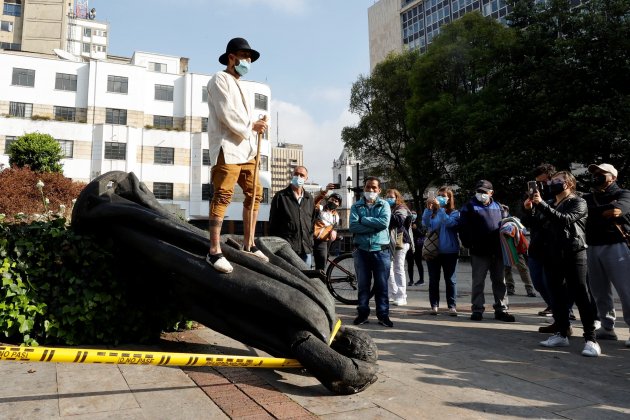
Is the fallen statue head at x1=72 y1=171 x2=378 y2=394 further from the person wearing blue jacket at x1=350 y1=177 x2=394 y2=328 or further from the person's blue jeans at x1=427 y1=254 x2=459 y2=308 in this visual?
the person's blue jeans at x1=427 y1=254 x2=459 y2=308

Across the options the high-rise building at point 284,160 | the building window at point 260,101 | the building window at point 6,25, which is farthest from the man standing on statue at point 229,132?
the high-rise building at point 284,160

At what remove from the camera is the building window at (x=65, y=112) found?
127 feet

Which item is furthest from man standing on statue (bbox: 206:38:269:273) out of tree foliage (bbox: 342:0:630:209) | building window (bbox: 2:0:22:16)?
building window (bbox: 2:0:22:16)

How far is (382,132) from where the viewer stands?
34.2 meters

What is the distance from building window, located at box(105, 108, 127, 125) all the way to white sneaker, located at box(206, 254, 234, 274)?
4053 cm

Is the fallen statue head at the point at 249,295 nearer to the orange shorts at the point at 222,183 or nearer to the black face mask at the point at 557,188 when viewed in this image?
the orange shorts at the point at 222,183

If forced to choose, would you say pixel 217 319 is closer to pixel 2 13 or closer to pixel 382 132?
pixel 382 132

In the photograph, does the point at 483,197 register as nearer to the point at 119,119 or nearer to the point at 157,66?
the point at 119,119

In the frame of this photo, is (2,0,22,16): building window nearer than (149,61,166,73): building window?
No

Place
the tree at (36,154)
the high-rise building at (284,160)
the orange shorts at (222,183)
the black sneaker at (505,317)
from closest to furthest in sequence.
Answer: the orange shorts at (222,183)
the black sneaker at (505,317)
the tree at (36,154)
the high-rise building at (284,160)

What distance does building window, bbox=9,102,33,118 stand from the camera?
123ft

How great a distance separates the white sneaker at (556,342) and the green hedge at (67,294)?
3809mm

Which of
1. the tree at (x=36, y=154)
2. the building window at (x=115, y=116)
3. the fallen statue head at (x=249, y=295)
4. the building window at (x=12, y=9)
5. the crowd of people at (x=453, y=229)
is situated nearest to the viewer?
the fallen statue head at (x=249, y=295)

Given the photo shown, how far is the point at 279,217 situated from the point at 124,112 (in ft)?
126
